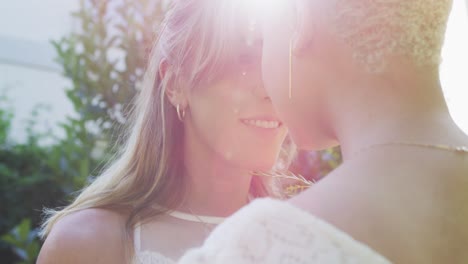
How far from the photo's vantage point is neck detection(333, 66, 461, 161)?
888 millimetres

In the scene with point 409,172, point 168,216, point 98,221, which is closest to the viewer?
point 409,172

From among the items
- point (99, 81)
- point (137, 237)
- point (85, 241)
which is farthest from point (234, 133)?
point (99, 81)

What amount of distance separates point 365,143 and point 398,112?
68mm

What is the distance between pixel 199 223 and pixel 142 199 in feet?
0.72

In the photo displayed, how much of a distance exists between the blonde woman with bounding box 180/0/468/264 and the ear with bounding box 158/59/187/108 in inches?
46.0

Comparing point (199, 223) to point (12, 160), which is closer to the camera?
point (199, 223)

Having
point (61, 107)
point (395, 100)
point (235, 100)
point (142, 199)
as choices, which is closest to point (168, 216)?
point (142, 199)

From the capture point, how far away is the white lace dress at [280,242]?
776 mm

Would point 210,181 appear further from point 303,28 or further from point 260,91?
point 303,28

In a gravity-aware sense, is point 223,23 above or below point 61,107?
above

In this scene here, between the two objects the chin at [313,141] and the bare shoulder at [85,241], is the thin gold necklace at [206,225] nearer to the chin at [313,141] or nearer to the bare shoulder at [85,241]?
the bare shoulder at [85,241]

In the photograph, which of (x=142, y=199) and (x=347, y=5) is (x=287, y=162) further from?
(x=347, y=5)

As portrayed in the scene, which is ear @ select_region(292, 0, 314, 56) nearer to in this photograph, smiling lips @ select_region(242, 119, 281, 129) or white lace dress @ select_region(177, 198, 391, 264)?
white lace dress @ select_region(177, 198, 391, 264)

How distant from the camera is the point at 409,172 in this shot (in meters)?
0.85
